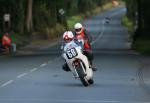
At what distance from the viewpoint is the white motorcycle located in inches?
810

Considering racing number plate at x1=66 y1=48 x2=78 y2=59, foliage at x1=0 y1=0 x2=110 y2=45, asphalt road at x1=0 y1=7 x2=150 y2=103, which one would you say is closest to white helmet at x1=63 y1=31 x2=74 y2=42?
racing number plate at x1=66 y1=48 x2=78 y2=59

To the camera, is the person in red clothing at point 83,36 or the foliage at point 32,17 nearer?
the person in red clothing at point 83,36

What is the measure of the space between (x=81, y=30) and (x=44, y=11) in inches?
2291

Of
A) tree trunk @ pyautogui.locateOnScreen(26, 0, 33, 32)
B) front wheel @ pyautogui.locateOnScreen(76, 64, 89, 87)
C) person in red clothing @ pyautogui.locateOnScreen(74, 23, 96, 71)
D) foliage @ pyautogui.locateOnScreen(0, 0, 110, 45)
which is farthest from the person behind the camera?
tree trunk @ pyautogui.locateOnScreen(26, 0, 33, 32)

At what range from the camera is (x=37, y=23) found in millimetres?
76375

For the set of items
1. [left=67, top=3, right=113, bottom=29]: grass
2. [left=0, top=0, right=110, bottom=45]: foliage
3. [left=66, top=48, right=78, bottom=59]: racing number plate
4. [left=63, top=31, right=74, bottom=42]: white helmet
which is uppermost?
[left=63, top=31, right=74, bottom=42]: white helmet

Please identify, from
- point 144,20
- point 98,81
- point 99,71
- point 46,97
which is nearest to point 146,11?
point 144,20

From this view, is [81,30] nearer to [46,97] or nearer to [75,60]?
[75,60]

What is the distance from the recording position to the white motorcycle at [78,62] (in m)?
20.6

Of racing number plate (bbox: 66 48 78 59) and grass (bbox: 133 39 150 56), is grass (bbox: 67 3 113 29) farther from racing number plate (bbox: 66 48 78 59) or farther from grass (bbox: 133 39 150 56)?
racing number plate (bbox: 66 48 78 59)

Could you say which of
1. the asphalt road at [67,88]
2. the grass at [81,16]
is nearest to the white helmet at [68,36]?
the asphalt road at [67,88]

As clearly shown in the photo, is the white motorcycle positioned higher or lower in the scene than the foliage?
higher

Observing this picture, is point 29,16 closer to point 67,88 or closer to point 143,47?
point 143,47

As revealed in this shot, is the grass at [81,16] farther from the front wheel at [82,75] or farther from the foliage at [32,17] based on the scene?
the front wheel at [82,75]
